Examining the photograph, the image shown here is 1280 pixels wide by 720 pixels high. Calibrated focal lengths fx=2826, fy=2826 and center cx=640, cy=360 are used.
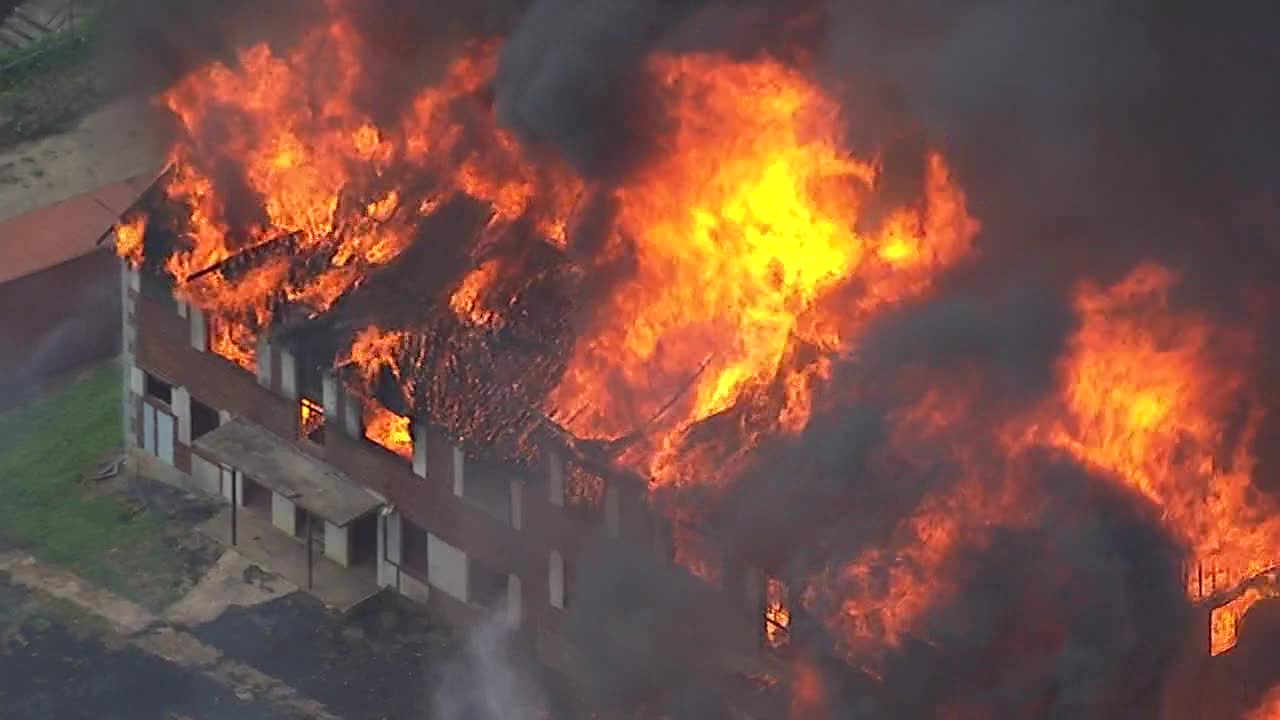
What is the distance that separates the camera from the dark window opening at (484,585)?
152ft

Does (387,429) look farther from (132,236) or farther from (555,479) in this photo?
(132,236)

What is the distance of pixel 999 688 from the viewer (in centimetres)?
3844

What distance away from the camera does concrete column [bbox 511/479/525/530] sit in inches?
1764

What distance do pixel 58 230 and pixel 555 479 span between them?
17.4m

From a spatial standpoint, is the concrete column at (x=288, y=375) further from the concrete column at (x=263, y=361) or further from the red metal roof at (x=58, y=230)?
the red metal roof at (x=58, y=230)

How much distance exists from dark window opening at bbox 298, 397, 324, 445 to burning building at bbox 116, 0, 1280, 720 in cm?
5

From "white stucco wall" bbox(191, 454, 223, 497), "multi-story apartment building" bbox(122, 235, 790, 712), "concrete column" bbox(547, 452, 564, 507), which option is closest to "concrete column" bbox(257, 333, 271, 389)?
A: "multi-story apartment building" bbox(122, 235, 790, 712)

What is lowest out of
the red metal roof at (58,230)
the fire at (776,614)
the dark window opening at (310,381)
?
the fire at (776,614)

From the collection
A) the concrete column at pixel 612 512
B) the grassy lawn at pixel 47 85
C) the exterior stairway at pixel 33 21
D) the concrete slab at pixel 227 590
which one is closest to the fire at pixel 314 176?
the concrete slab at pixel 227 590

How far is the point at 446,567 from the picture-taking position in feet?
154

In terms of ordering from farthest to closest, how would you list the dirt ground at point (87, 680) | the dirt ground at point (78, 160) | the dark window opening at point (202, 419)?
the dirt ground at point (78, 160)
the dark window opening at point (202, 419)
the dirt ground at point (87, 680)

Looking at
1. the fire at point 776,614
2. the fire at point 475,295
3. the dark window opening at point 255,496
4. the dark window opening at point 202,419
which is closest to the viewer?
the fire at point 776,614

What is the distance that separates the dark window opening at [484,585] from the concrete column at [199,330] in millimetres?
7267

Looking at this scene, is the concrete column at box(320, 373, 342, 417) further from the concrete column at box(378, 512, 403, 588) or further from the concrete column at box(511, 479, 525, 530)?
the concrete column at box(511, 479, 525, 530)
